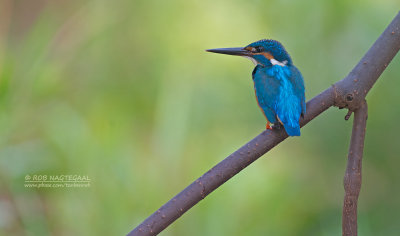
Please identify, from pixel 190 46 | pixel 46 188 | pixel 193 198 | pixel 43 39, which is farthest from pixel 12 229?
pixel 193 198

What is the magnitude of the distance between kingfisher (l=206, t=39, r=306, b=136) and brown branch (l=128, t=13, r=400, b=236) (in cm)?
19

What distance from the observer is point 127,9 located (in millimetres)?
2861

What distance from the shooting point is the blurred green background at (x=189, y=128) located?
229 centimetres

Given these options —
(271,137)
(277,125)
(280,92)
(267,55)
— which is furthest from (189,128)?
(271,137)

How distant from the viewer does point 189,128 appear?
243 centimetres

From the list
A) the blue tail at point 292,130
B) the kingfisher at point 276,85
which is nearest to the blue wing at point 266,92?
the kingfisher at point 276,85

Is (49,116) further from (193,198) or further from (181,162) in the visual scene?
(193,198)

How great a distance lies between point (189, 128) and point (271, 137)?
51.7 inches

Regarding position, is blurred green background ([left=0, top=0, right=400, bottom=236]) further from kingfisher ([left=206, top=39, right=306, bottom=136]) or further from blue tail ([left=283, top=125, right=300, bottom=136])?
blue tail ([left=283, top=125, right=300, bottom=136])

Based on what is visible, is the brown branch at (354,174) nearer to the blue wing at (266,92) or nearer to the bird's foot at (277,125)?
the bird's foot at (277,125)

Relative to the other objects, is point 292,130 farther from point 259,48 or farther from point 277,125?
point 259,48

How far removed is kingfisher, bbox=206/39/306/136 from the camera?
1.46 metres

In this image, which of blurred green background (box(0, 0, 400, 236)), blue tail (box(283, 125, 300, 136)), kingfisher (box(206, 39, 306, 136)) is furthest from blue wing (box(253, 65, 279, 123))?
blurred green background (box(0, 0, 400, 236))

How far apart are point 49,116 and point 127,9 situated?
0.74 m
